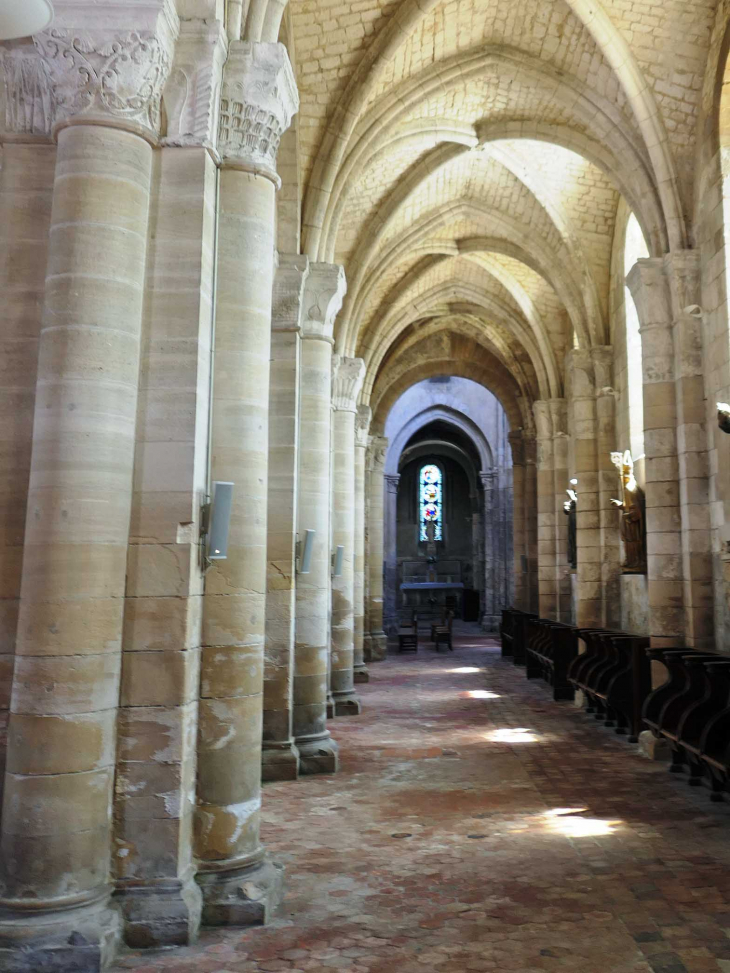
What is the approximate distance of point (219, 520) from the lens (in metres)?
4.64

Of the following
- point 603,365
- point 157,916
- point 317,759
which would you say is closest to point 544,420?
point 603,365

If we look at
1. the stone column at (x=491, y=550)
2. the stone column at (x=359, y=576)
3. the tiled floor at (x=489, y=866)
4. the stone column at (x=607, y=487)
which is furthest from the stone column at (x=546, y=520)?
the stone column at (x=491, y=550)

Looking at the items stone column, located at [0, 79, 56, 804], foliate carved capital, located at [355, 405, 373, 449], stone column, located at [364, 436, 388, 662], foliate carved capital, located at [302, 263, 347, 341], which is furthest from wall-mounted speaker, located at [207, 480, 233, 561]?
stone column, located at [364, 436, 388, 662]

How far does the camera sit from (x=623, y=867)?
531 cm

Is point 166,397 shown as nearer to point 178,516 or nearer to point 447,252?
point 178,516

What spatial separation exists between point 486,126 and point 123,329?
9.85m

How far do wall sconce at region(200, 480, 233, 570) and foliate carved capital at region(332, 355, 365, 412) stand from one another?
8.86m

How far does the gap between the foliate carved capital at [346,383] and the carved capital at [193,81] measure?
8.49 meters

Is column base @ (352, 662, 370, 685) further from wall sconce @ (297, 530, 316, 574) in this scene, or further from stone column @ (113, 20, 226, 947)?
stone column @ (113, 20, 226, 947)

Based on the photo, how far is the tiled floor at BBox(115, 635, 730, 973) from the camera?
4.02 m

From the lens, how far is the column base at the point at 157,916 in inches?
160

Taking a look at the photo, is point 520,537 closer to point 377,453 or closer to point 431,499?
point 377,453

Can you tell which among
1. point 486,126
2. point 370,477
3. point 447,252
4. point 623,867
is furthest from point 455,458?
point 623,867

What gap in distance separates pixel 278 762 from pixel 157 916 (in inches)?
154
